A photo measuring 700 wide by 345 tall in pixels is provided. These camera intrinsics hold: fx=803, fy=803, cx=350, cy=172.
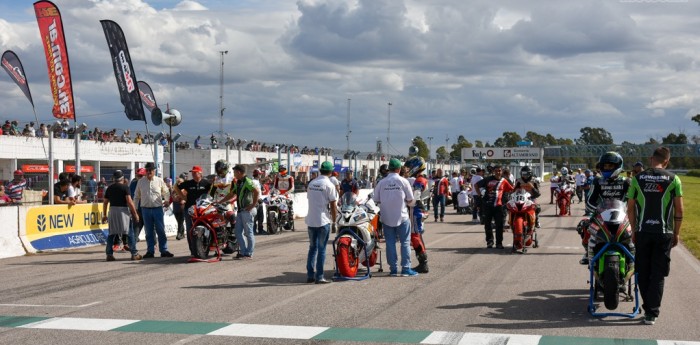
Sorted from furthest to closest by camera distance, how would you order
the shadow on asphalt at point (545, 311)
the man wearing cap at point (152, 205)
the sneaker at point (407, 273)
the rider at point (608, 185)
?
the man wearing cap at point (152, 205), the sneaker at point (407, 273), the rider at point (608, 185), the shadow on asphalt at point (545, 311)

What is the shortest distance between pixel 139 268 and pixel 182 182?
11.2 feet

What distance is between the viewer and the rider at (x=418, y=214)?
12633mm

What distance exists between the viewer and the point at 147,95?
2817 cm

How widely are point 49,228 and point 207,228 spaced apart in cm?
491

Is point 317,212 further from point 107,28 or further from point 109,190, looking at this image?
point 107,28

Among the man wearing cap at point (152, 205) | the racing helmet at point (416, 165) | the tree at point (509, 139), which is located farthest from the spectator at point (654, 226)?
the tree at point (509, 139)

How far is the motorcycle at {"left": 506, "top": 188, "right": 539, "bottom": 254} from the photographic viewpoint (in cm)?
1587

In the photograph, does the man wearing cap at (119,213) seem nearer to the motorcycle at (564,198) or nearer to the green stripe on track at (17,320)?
the green stripe on track at (17,320)

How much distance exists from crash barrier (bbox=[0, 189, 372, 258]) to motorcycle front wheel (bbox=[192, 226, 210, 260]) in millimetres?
3600

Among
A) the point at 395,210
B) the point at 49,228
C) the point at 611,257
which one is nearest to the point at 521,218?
the point at 395,210

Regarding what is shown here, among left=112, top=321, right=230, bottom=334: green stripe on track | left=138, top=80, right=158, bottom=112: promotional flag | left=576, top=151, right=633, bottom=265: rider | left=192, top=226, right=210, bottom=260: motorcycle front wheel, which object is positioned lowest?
left=112, top=321, right=230, bottom=334: green stripe on track

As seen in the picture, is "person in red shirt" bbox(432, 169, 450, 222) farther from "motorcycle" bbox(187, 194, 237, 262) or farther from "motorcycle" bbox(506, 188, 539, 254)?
"motorcycle" bbox(187, 194, 237, 262)

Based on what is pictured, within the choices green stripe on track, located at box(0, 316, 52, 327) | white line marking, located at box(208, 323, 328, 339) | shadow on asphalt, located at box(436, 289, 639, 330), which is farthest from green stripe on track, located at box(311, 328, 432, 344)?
green stripe on track, located at box(0, 316, 52, 327)

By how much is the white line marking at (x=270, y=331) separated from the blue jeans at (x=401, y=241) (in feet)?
13.8
